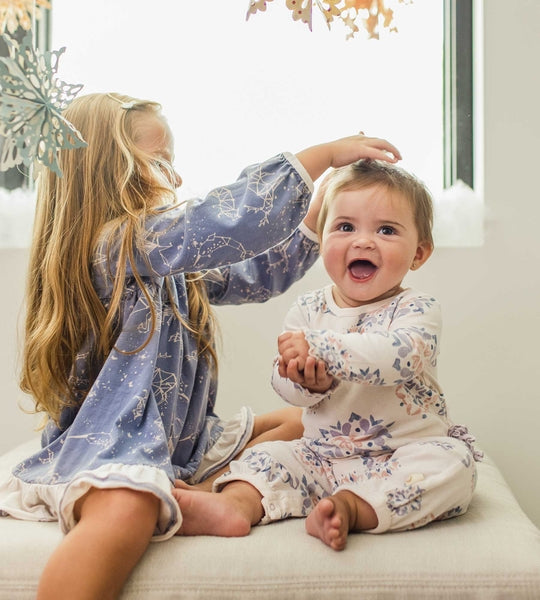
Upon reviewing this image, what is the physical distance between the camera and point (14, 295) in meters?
1.69

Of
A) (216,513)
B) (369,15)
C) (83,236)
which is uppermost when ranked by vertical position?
(369,15)

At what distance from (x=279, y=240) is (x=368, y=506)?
1.29ft

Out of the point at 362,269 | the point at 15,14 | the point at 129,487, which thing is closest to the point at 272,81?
the point at 15,14

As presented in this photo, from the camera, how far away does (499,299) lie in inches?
63.7

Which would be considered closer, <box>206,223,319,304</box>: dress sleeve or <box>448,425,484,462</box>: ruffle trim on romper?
<box>448,425,484,462</box>: ruffle trim on romper

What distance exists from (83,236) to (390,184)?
1.52ft

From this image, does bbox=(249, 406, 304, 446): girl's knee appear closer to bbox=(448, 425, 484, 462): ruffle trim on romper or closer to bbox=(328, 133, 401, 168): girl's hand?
bbox=(448, 425, 484, 462): ruffle trim on romper

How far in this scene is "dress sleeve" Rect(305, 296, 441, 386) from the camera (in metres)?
0.95

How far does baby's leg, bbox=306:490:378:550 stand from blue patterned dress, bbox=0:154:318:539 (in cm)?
18

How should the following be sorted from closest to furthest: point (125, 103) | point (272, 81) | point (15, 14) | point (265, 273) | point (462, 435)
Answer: point (462, 435)
point (125, 103)
point (265, 273)
point (15, 14)
point (272, 81)

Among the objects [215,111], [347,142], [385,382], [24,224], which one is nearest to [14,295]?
[24,224]

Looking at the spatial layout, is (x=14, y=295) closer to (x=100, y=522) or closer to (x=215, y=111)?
(x=215, y=111)

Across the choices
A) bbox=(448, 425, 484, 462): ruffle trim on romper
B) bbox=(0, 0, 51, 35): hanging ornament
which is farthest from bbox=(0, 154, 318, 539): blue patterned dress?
bbox=(0, 0, 51, 35): hanging ornament

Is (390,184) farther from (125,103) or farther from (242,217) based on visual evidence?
(125,103)
